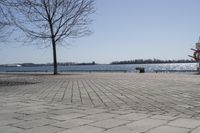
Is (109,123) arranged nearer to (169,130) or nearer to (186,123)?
(169,130)

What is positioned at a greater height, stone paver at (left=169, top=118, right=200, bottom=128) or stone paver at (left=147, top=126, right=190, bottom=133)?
stone paver at (left=169, top=118, right=200, bottom=128)

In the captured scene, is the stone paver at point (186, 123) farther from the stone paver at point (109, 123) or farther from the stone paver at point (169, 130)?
the stone paver at point (109, 123)

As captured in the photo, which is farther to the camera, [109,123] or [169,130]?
[109,123]

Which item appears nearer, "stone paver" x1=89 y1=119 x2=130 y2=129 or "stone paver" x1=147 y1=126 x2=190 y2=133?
"stone paver" x1=147 y1=126 x2=190 y2=133

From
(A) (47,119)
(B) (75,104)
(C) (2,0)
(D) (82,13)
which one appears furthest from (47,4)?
(A) (47,119)

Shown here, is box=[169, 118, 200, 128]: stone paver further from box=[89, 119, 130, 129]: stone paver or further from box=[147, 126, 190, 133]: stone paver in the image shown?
box=[89, 119, 130, 129]: stone paver

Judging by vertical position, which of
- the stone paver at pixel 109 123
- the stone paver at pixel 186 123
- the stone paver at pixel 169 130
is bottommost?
the stone paver at pixel 169 130

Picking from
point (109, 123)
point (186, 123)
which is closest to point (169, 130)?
point (186, 123)

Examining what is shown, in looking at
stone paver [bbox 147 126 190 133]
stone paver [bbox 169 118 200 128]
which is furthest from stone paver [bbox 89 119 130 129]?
stone paver [bbox 169 118 200 128]

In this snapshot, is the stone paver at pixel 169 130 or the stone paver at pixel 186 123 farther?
the stone paver at pixel 186 123

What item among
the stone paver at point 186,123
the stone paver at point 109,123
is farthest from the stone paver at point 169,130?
the stone paver at point 109,123

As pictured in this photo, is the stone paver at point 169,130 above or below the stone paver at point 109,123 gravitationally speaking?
below

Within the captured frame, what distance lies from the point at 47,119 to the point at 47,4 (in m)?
24.4

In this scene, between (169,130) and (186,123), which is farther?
(186,123)
